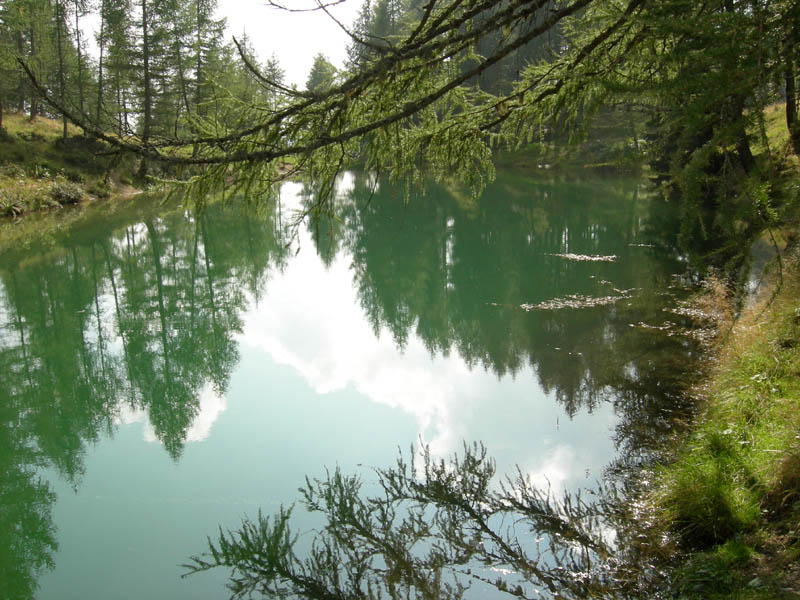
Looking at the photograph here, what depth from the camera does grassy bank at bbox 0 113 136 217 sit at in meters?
22.6

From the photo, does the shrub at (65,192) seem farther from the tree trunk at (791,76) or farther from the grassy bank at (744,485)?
the tree trunk at (791,76)

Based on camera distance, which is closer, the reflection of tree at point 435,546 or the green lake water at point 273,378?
the reflection of tree at point 435,546

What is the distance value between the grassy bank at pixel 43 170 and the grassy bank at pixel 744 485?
21284 millimetres

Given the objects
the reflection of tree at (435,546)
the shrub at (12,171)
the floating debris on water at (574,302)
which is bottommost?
the reflection of tree at (435,546)

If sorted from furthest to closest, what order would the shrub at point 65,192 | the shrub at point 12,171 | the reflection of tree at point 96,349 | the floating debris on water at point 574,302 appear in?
the shrub at point 65,192
the shrub at point 12,171
the floating debris on water at point 574,302
the reflection of tree at point 96,349

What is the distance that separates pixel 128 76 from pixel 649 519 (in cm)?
3659

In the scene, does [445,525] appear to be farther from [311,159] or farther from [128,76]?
[128,76]

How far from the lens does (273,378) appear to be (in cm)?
845

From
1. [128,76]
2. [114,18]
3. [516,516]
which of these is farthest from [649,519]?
[128,76]

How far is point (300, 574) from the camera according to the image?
164 inches

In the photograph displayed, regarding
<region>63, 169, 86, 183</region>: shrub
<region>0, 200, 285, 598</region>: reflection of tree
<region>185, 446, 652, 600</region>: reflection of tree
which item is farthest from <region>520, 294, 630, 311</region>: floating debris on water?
<region>63, 169, 86, 183</region>: shrub

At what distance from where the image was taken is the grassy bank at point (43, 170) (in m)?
22.6

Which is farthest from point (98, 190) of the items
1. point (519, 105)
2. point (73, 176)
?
point (519, 105)

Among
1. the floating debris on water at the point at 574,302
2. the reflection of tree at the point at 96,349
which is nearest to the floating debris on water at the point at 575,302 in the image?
the floating debris on water at the point at 574,302
